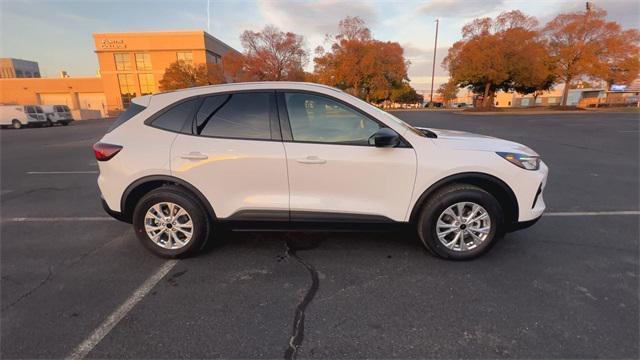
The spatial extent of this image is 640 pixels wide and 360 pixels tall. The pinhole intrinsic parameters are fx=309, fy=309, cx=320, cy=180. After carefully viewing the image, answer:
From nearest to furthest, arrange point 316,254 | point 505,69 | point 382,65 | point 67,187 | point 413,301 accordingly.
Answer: point 413,301 → point 316,254 → point 67,187 → point 505,69 → point 382,65

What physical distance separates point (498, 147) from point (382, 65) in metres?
42.6

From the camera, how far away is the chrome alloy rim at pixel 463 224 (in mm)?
3096

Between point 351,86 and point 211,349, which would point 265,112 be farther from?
point 351,86

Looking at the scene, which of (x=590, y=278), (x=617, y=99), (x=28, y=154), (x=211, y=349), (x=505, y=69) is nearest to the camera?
(x=211, y=349)

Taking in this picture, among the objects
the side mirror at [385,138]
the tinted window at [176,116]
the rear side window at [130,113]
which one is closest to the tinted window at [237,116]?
the tinted window at [176,116]

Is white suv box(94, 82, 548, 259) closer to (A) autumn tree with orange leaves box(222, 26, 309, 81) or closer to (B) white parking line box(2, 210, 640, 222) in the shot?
(B) white parking line box(2, 210, 640, 222)

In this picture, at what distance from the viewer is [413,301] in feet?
8.46

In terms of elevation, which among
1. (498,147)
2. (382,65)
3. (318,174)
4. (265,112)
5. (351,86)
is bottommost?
(318,174)

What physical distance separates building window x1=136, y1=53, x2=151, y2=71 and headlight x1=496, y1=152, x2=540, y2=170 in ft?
237

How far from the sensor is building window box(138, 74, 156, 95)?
61.4 m

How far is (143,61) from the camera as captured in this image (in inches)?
2438

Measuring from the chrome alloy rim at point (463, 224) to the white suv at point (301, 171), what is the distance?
0.4 inches

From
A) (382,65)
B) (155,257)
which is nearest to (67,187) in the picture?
(155,257)

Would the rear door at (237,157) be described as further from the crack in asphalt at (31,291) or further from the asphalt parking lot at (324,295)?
the crack in asphalt at (31,291)
